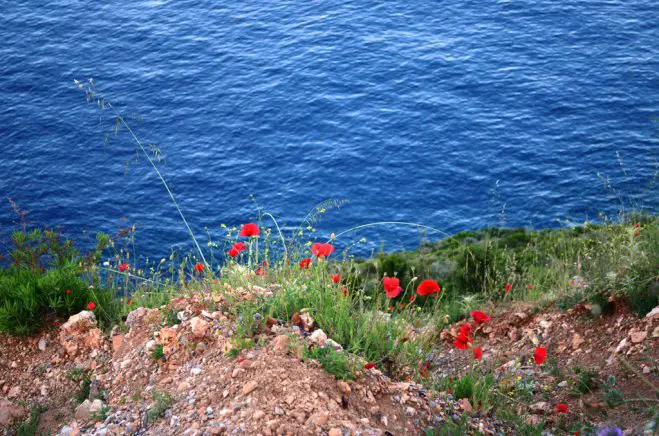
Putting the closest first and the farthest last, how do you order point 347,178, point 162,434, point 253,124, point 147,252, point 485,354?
point 162,434
point 485,354
point 147,252
point 347,178
point 253,124

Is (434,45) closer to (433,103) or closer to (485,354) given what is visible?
(433,103)

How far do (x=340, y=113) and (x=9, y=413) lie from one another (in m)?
24.9

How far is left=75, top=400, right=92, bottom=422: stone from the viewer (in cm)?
520

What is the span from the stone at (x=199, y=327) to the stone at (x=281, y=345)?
799 millimetres

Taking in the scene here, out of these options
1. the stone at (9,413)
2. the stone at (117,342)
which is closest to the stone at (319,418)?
the stone at (117,342)

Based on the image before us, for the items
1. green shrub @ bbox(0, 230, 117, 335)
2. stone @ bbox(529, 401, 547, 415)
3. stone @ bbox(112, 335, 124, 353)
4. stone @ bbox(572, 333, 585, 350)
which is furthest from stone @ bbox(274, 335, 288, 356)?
stone @ bbox(572, 333, 585, 350)

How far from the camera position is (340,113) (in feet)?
97.0

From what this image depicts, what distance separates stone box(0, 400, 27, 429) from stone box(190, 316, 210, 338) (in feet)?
5.72

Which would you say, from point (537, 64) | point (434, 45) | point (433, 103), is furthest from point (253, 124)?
point (537, 64)

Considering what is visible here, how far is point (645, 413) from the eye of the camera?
4.71 meters

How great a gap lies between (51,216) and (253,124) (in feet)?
29.9

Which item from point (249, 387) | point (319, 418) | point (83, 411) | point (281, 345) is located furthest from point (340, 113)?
point (319, 418)

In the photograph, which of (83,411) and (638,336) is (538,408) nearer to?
(638,336)

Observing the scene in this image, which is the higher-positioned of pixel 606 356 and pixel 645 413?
pixel 645 413
